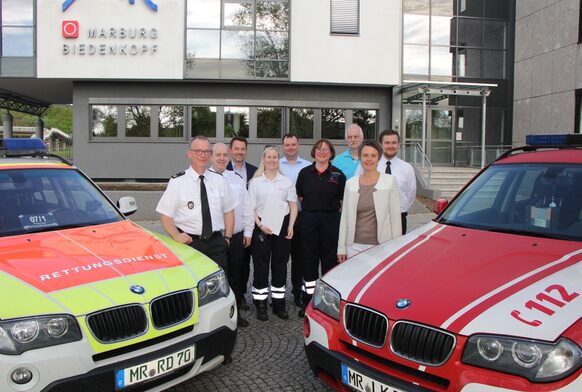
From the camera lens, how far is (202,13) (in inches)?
687

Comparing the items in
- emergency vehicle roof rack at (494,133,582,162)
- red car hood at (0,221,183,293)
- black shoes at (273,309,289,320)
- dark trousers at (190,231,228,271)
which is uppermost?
emergency vehicle roof rack at (494,133,582,162)

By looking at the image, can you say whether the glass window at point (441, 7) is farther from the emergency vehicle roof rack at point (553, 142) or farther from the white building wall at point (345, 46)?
the emergency vehicle roof rack at point (553, 142)

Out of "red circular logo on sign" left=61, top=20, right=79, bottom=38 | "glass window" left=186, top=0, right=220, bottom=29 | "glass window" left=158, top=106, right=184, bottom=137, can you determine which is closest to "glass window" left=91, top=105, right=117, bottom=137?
"glass window" left=158, top=106, right=184, bottom=137

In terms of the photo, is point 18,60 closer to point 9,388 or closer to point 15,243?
point 15,243

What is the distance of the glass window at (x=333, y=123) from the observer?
1870 centimetres

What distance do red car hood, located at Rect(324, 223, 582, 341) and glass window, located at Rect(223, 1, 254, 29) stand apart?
51.7 feet

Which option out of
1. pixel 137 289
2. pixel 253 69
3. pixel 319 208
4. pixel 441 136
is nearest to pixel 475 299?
pixel 137 289

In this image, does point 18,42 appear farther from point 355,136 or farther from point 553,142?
point 553,142

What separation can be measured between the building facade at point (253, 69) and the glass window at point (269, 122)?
0.13 feet

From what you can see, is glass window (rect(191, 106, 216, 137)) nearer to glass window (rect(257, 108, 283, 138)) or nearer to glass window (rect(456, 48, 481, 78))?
glass window (rect(257, 108, 283, 138))

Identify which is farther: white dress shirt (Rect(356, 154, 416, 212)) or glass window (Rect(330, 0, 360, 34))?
glass window (Rect(330, 0, 360, 34))

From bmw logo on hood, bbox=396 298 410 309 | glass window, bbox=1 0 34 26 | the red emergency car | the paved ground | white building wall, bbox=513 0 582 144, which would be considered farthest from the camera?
glass window, bbox=1 0 34 26

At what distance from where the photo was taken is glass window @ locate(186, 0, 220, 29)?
17.4 meters

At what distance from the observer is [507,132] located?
66.3 ft
